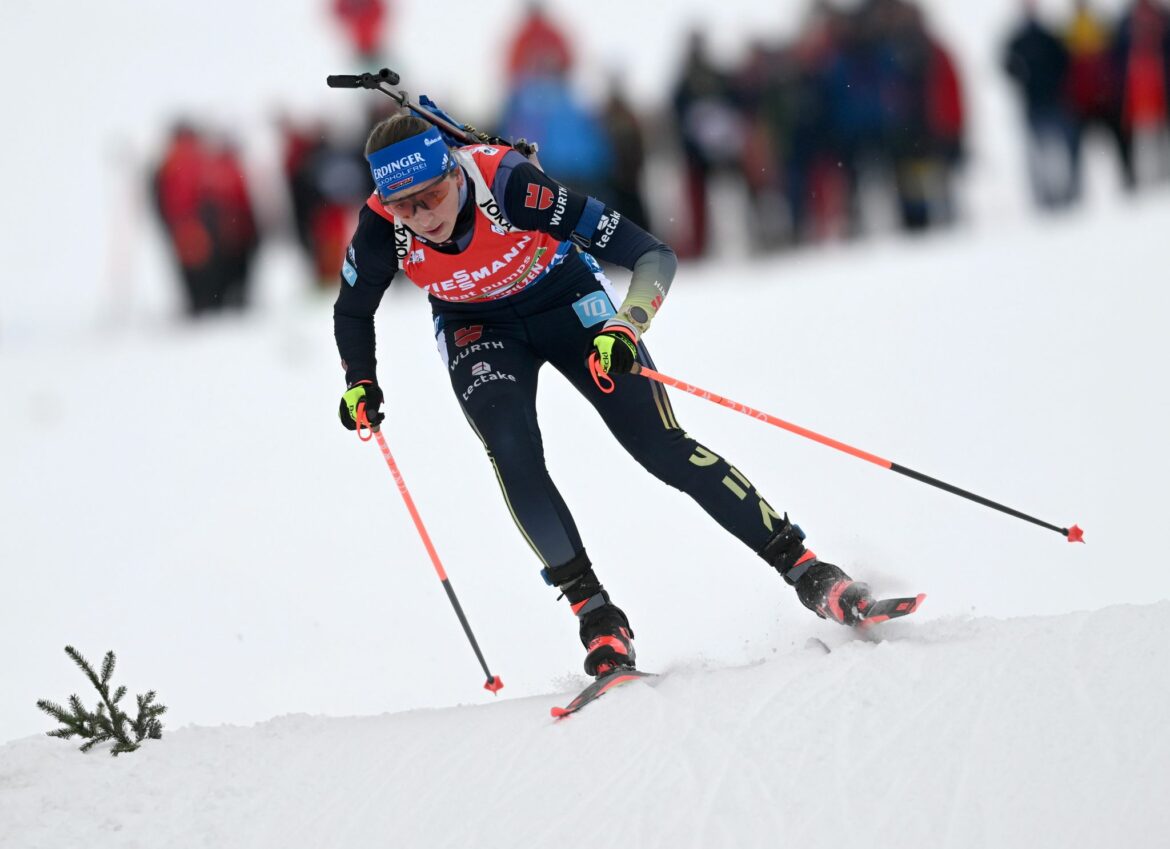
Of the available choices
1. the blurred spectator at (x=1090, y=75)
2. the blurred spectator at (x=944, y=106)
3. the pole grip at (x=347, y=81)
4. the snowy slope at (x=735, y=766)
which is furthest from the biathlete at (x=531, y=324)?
the blurred spectator at (x=1090, y=75)

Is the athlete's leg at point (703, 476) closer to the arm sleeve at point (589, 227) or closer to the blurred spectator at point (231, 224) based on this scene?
the arm sleeve at point (589, 227)

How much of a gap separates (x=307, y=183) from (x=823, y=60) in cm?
488

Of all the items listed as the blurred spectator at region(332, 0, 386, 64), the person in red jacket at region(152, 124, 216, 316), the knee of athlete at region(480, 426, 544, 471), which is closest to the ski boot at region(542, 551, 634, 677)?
the knee of athlete at region(480, 426, 544, 471)

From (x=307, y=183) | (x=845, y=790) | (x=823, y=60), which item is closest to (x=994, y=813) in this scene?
(x=845, y=790)

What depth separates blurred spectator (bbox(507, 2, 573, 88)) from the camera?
12758 mm

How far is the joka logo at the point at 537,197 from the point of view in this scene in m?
4.90

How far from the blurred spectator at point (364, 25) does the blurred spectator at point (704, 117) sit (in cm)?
319

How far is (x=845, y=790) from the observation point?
3740 millimetres

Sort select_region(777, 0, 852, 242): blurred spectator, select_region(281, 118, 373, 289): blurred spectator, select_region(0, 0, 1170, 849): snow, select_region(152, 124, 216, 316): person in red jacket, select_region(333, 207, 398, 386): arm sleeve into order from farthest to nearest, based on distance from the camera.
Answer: select_region(152, 124, 216, 316): person in red jacket, select_region(281, 118, 373, 289): blurred spectator, select_region(777, 0, 852, 242): blurred spectator, select_region(333, 207, 398, 386): arm sleeve, select_region(0, 0, 1170, 849): snow

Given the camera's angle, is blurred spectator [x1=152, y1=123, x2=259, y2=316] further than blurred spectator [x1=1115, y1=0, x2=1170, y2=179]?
Yes

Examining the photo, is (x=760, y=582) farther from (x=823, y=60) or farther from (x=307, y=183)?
(x=307, y=183)

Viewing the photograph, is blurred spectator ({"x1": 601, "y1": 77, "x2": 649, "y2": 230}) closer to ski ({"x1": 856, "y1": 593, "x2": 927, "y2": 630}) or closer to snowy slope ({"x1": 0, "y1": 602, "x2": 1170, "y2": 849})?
ski ({"x1": 856, "y1": 593, "x2": 927, "y2": 630})

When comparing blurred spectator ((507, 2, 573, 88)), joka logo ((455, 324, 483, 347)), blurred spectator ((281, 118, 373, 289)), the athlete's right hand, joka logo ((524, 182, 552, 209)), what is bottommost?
the athlete's right hand

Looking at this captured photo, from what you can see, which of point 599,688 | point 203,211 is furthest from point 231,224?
point 599,688
